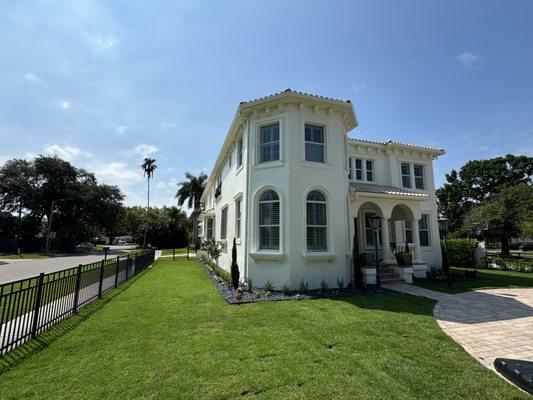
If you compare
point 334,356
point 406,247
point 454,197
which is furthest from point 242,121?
point 454,197

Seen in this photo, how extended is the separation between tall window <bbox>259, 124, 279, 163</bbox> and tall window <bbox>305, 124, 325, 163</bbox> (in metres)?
1.25

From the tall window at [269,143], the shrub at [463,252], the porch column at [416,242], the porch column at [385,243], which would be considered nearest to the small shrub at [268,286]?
the tall window at [269,143]

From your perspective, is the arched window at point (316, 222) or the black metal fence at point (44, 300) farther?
the arched window at point (316, 222)

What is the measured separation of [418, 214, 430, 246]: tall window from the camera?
16.8 meters

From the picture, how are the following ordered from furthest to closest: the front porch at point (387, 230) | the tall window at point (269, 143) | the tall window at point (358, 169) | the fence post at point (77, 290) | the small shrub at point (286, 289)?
the tall window at point (358, 169), the front porch at point (387, 230), the tall window at point (269, 143), the small shrub at point (286, 289), the fence post at point (77, 290)

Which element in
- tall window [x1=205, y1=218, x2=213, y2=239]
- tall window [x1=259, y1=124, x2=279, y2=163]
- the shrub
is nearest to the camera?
tall window [x1=259, y1=124, x2=279, y2=163]

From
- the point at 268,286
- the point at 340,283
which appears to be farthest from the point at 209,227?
the point at 340,283

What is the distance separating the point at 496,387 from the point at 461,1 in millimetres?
11516

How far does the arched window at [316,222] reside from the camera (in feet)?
34.1

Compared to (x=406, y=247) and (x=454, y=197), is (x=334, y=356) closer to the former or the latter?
(x=406, y=247)

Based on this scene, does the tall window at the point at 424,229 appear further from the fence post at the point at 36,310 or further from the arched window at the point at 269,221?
the fence post at the point at 36,310

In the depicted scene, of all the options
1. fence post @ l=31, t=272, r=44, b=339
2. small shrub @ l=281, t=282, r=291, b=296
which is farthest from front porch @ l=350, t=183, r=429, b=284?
fence post @ l=31, t=272, r=44, b=339

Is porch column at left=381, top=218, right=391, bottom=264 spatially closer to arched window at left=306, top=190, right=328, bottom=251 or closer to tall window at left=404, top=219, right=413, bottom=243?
tall window at left=404, top=219, right=413, bottom=243

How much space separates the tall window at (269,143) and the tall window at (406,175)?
34.0 ft
